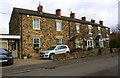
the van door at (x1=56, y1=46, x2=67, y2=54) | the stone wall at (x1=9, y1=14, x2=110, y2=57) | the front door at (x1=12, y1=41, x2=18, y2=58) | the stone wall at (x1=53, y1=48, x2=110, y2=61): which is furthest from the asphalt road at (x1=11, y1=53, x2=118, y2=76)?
the front door at (x1=12, y1=41, x2=18, y2=58)

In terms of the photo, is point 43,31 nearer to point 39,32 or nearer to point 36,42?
point 39,32

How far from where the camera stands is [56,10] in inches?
1016

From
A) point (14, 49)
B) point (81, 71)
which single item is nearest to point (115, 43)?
point (14, 49)

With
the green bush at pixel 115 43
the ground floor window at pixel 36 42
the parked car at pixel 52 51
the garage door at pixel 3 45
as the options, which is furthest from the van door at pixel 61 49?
the green bush at pixel 115 43

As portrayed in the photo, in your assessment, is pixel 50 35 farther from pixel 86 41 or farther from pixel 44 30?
pixel 86 41

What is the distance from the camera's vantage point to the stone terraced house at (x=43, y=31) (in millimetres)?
18891

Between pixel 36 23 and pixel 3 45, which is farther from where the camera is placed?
pixel 36 23

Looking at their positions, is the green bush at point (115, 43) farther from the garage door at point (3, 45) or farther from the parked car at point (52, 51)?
the garage door at point (3, 45)

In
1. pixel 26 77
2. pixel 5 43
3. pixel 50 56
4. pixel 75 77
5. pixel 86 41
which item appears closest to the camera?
pixel 75 77

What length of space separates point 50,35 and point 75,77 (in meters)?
15.2

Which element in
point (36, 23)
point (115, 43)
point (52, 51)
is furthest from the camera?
point (115, 43)

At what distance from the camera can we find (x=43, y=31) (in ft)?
68.8

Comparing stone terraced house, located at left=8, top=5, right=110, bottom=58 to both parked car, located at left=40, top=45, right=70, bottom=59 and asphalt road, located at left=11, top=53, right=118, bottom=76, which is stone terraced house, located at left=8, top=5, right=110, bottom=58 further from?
asphalt road, located at left=11, top=53, right=118, bottom=76

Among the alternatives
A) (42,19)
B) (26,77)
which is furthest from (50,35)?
(26,77)
